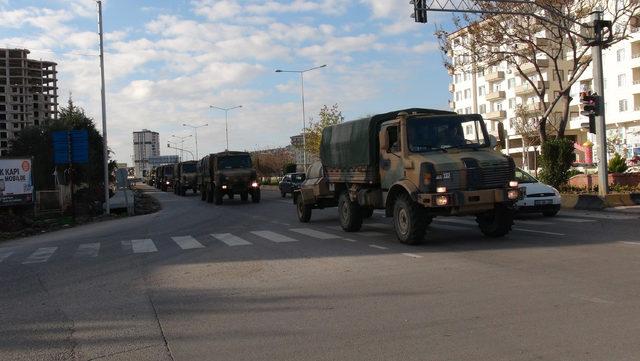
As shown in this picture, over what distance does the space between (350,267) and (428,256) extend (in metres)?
1.65

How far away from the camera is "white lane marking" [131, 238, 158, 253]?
1307cm

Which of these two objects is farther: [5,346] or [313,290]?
[313,290]

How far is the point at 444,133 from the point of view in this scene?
40.7 feet

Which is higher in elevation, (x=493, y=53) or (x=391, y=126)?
(x=493, y=53)

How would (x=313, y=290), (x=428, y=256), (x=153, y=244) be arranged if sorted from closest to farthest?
(x=313, y=290), (x=428, y=256), (x=153, y=244)

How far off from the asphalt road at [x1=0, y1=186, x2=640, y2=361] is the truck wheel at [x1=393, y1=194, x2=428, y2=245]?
22cm

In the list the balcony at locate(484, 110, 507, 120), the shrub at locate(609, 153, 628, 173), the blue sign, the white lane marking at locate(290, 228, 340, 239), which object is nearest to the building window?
the balcony at locate(484, 110, 507, 120)

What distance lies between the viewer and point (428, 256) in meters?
10.4

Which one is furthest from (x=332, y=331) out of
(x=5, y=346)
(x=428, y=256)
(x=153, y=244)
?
(x=153, y=244)

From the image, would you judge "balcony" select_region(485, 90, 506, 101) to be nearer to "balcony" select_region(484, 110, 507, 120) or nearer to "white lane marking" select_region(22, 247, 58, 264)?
"balcony" select_region(484, 110, 507, 120)

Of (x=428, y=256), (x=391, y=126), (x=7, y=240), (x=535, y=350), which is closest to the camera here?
(x=535, y=350)

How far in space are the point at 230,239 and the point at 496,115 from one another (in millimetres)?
73226

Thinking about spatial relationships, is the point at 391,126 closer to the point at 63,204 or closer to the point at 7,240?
the point at 7,240

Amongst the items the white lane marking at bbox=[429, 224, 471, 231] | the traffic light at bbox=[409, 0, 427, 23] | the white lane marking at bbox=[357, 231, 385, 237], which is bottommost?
the white lane marking at bbox=[357, 231, 385, 237]
